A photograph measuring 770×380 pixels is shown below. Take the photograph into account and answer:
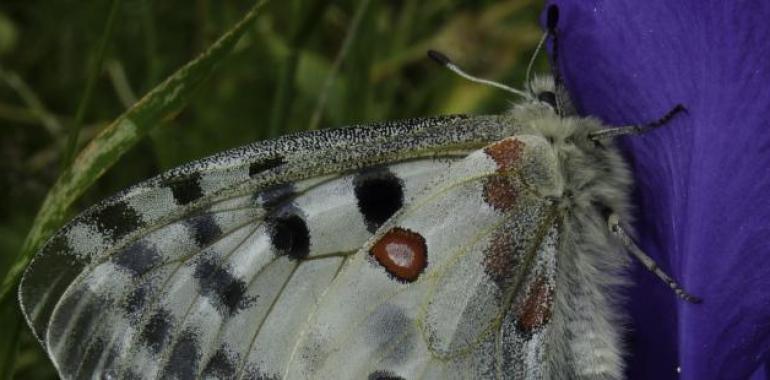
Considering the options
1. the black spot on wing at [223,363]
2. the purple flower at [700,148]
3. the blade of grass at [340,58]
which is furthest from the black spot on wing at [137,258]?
the blade of grass at [340,58]

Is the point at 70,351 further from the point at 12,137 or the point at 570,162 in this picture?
the point at 12,137

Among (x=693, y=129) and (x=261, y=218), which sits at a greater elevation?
(x=261, y=218)

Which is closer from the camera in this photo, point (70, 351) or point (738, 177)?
point (738, 177)

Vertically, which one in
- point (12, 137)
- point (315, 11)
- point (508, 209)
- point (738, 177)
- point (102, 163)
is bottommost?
point (738, 177)

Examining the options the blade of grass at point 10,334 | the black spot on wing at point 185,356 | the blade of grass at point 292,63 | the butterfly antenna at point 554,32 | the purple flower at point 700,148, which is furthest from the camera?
the blade of grass at point 292,63

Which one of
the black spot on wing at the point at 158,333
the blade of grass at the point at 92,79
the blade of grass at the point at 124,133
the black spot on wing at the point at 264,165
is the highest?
the blade of grass at the point at 92,79

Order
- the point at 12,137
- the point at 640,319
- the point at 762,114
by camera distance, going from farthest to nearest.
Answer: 1. the point at 12,137
2. the point at 640,319
3. the point at 762,114

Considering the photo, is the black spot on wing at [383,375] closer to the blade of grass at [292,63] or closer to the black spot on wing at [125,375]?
the black spot on wing at [125,375]

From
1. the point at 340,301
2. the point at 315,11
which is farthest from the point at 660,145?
the point at 315,11

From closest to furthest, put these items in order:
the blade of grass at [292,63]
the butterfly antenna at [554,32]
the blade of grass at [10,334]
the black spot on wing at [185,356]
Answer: the butterfly antenna at [554,32] < the black spot on wing at [185,356] < the blade of grass at [10,334] < the blade of grass at [292,63]
